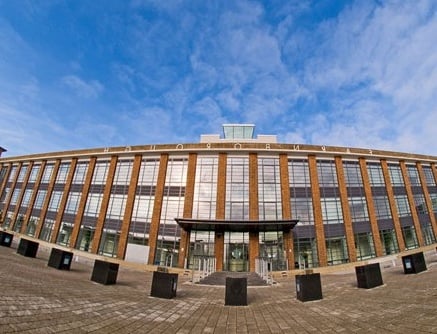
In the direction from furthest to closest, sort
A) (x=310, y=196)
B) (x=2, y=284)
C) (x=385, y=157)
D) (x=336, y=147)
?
(x=385, y=157), (x=336, y=147), (x=310, y=196), (x=2, y=284)

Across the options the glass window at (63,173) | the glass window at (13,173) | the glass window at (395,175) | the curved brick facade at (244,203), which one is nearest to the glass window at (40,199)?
the curved brick facade at (244,203)

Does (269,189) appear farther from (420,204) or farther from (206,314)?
(420,204)

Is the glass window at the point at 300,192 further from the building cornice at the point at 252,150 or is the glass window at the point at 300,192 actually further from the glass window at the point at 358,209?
the glass window at the point at 358,209

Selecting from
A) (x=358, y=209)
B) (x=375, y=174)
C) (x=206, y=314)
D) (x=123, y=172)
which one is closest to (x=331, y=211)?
(x=358, y=209)

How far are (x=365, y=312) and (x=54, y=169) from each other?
44600mm

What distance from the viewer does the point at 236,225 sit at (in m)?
25.8

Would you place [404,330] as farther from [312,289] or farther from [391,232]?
[391,232]

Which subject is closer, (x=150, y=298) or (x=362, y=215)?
(x=150, y=298)

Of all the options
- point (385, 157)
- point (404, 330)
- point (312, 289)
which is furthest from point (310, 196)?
point (404, 330)

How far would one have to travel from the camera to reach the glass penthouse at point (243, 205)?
26688 millimetres

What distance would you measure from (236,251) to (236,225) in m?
3.12

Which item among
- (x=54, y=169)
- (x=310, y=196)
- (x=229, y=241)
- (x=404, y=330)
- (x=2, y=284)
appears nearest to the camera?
(x=404, y=330)

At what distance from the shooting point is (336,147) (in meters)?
30.9

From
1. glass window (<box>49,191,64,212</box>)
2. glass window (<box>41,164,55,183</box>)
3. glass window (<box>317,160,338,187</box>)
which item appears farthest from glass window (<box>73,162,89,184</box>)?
glass window (<box>317,160,338,187</box>)
